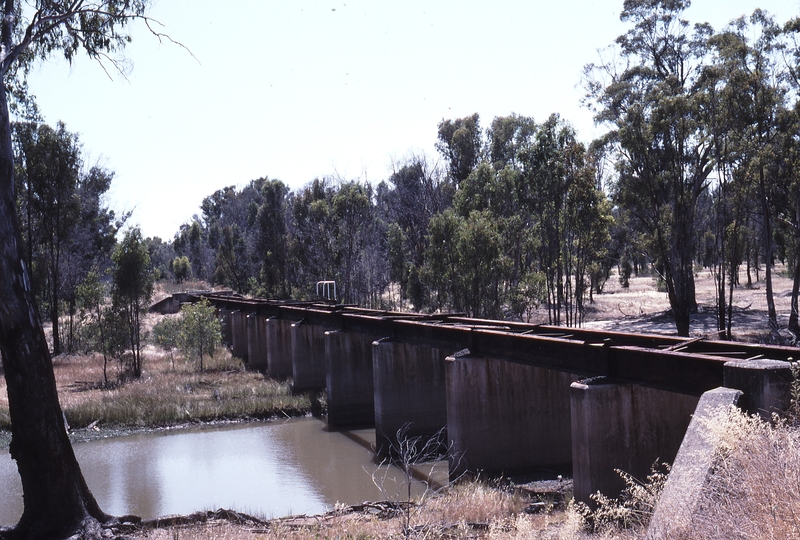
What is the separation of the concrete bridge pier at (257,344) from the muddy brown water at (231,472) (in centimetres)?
1059

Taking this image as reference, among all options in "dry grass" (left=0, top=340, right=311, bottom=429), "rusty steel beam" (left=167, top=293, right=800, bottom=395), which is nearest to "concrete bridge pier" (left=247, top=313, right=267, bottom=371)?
"dry grass" (left=0, top=340, right=311, bottom=429)

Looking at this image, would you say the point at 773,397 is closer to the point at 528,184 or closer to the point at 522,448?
the point at 522,448

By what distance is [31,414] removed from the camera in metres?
8.45

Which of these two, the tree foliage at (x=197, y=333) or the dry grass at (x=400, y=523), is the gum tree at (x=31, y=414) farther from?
the tree foliage at (x=197, y=333)

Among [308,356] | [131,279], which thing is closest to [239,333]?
[131,279]

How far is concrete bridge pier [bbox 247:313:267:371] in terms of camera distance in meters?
31.4

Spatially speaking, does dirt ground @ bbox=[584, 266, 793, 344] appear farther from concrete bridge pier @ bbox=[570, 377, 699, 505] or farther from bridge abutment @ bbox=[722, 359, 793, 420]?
bridge abutment @ bbox=[722, 359, 793, 420]

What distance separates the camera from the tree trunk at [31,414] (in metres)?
8.34

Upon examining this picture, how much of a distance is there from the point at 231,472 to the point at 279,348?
1240 centimetres

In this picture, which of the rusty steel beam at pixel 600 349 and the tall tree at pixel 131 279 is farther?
the tall tree at pixel 131 279

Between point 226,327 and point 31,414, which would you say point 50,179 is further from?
point 31,414

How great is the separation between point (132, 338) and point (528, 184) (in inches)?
667

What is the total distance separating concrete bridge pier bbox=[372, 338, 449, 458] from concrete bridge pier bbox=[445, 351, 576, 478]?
137 inches

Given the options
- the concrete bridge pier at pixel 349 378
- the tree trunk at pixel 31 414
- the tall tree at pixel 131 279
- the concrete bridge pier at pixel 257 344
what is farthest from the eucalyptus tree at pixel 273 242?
the tree trunk at pixel 31 414
